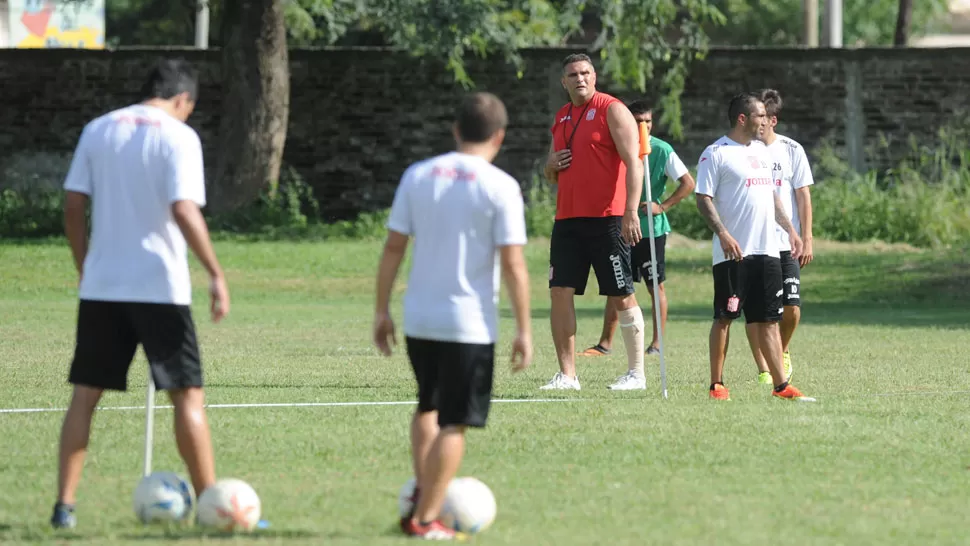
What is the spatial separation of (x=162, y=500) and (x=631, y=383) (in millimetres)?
5198

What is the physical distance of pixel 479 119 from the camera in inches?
237

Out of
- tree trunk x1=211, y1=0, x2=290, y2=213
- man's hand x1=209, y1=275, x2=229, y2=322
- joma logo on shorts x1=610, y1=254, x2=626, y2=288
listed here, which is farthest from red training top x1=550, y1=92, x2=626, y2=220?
tree trunk x1=211, y1=0, x2=290, y2=213

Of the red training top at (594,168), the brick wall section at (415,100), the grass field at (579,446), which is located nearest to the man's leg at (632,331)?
the grass field at (579,446)

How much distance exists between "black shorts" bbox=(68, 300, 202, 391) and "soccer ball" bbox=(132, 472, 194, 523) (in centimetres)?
38

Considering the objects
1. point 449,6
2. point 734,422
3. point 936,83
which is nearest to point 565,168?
point 734,422

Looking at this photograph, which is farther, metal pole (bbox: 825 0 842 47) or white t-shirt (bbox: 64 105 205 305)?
metal pole (bbox: 825 0 842 47)

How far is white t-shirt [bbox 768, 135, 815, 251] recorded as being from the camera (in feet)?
35.7

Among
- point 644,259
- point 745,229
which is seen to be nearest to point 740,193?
point 745,229

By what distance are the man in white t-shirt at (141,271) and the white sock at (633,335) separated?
4955mm

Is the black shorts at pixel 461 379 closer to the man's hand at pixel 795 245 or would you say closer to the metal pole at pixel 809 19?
the man's hand at pixel 795 245

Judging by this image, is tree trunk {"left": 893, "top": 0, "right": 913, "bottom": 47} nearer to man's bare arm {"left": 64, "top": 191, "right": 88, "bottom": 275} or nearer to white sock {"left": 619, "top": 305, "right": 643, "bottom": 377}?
white sock {"left": 619, "top": 305, "right": 643, "bottom": 377}

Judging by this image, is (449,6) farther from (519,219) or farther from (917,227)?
(519,219)

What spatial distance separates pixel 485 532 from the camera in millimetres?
6180

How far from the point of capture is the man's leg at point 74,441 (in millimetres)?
6246
